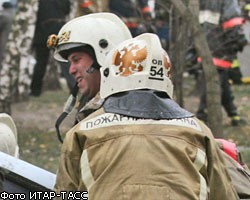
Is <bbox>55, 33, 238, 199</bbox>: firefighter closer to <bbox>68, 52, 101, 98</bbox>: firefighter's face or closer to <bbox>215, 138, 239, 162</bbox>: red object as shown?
<bbox>215, 138, 239, 162</bbox>: red object

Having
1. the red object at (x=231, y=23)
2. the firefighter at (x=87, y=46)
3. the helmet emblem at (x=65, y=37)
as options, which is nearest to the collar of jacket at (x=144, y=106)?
the firefighter at (x=87, y=46)

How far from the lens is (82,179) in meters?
3.34

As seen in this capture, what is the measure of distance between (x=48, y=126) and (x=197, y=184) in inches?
260

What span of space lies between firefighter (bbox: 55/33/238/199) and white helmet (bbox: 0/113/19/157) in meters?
0.68

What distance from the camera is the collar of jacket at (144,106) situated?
3369 millimetres

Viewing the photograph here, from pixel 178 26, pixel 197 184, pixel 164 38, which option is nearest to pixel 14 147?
pixel 197 184

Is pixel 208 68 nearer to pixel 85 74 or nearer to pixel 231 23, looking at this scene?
pixel 231 23

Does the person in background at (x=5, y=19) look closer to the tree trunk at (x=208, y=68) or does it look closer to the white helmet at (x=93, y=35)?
the tree trunk at (x=208, y=68)

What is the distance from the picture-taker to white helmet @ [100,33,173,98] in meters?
3.39

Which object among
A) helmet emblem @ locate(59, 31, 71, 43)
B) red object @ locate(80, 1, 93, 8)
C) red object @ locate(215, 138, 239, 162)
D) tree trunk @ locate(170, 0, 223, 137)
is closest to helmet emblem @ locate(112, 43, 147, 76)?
red object @ locate(215, 138, 239, 162)

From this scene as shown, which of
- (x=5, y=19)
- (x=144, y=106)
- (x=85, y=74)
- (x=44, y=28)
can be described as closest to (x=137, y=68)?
(x=144, y=106)

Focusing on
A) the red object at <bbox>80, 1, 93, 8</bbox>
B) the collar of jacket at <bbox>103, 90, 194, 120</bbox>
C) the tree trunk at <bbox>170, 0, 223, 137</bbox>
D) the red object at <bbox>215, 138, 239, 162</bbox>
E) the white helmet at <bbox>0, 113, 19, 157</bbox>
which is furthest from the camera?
the red object at <bbox>80, 1, 93, 8</bbox>

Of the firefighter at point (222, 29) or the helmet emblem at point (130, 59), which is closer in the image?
the helmet emblem at point (130, 59)

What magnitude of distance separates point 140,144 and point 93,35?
1.47m
